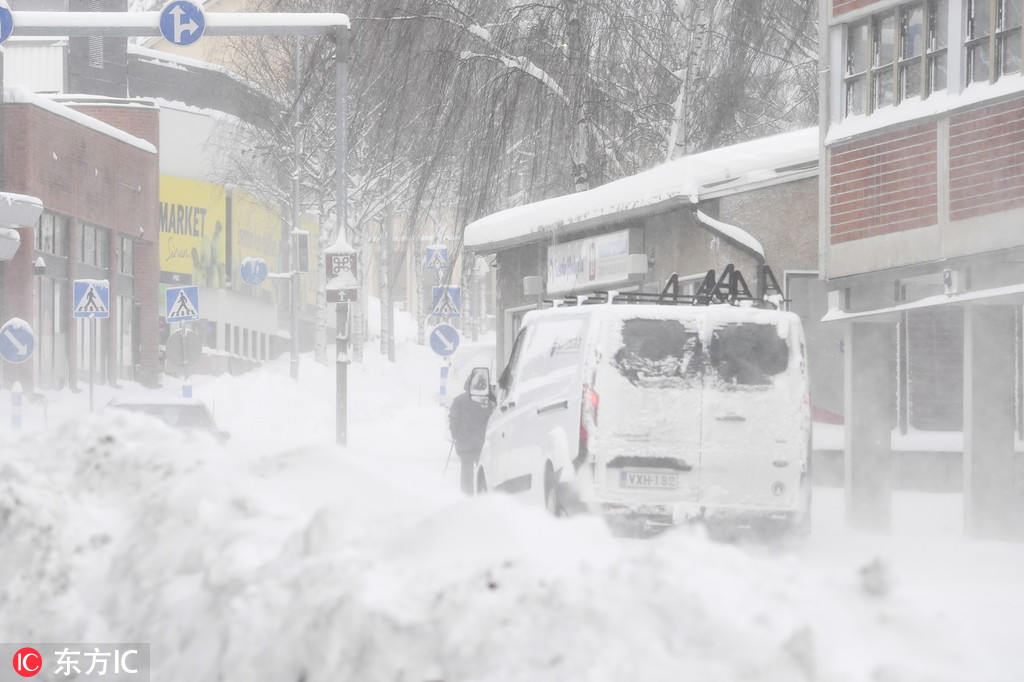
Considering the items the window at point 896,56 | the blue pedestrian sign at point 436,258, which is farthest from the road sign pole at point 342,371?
the blue pedestrian sign at point 436,258

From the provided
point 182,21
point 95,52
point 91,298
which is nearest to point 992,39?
point 182,21

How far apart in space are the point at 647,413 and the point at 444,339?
22.0m

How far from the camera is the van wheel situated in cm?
1310

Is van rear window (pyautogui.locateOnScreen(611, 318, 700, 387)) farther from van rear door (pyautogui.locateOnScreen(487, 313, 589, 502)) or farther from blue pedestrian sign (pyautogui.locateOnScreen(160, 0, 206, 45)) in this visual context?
blue pedestrian sign (pyautogui.locateOnScreen(160, 0, 206, 45))

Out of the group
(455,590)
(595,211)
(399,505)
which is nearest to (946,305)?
(595,211)

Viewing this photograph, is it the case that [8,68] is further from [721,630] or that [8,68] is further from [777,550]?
[721,630]

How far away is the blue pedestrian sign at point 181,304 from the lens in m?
34.4

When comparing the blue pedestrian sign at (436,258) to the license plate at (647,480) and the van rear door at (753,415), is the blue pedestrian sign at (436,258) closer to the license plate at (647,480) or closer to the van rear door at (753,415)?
the van rear door at (753,415)

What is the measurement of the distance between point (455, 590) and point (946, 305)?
1299 centimetres

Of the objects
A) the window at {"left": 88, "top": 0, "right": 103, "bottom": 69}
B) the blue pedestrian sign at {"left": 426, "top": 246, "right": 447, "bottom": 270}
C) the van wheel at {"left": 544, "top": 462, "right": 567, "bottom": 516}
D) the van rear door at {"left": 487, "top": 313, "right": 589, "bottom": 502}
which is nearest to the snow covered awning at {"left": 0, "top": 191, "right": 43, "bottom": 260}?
the van rear door at {"left": 487, "top": 313, "right": 589, "bottom": 502}

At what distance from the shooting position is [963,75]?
52.6 ft

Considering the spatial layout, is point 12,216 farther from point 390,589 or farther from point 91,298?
point 390,589

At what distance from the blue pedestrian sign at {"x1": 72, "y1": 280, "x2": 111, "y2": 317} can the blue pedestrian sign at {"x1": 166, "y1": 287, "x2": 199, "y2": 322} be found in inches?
205

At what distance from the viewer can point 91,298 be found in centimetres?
2880
